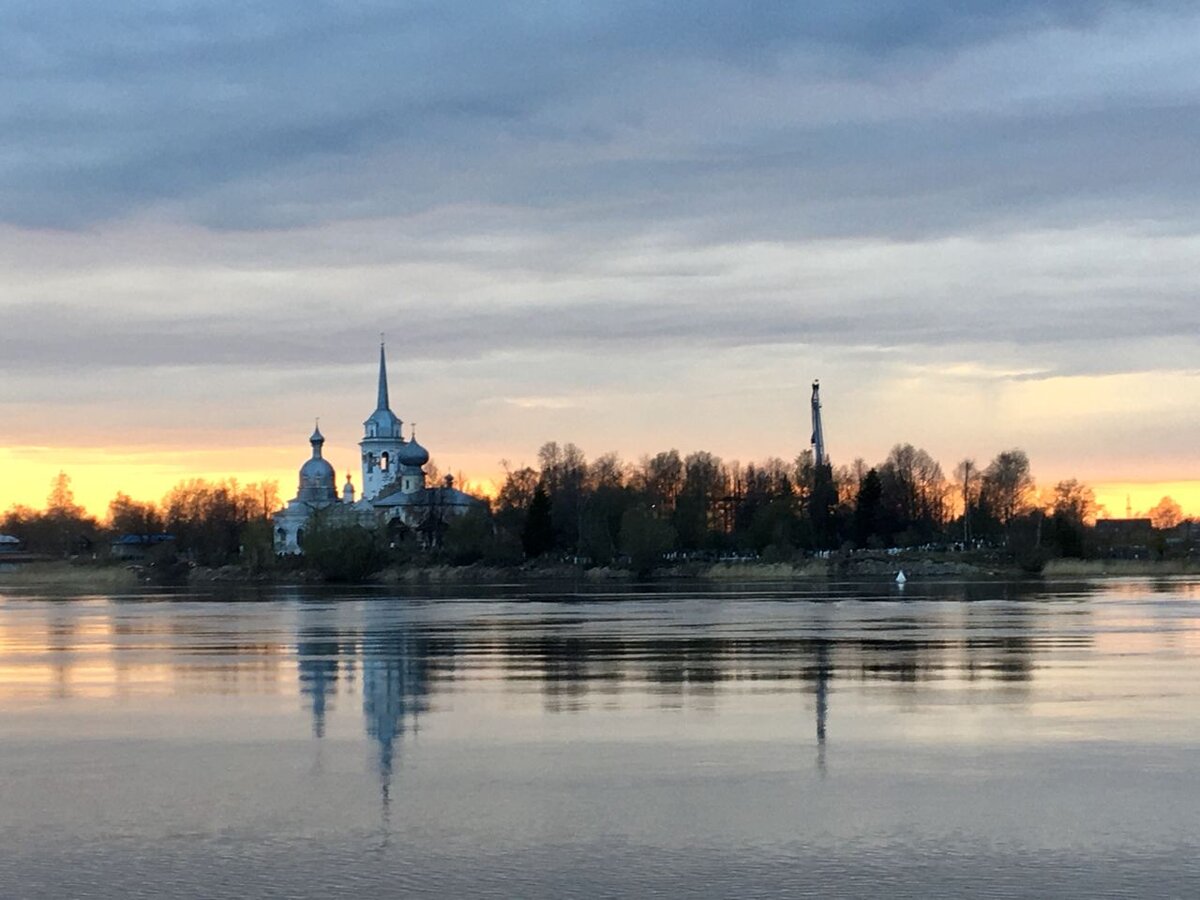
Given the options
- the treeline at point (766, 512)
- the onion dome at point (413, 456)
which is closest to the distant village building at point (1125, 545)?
the treeline at point (766, 512)

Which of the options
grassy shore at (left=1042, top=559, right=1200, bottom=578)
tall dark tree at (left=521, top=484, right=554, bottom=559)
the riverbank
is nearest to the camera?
grassy shore at (left=1042, top=559, right=1200, bottom=578)

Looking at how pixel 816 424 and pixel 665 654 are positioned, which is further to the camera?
pixel 816 424

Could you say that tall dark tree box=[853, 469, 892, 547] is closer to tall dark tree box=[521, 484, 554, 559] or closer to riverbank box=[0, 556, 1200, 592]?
riverbank box=[0, 556, 1200, 592]

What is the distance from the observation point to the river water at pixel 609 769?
576 inches

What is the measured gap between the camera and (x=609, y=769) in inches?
790

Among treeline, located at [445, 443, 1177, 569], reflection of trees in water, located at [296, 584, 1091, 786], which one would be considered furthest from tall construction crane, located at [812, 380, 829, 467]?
reflection of trees in water, located at [296, 584, 1091, 786]

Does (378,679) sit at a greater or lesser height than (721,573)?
lesser

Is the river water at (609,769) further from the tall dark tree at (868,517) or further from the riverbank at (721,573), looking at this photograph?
the tall dark tree at (868,517)

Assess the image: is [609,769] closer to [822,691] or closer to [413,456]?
[822,691]

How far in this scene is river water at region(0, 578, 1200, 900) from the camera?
48.0 feet

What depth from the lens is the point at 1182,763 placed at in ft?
66.2

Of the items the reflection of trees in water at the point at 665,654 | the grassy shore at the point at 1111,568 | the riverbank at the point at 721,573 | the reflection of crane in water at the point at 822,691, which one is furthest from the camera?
the riverbank at the point at 721,573

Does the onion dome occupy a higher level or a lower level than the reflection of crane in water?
higher

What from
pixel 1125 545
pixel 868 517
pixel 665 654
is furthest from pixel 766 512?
pixel 665 654
